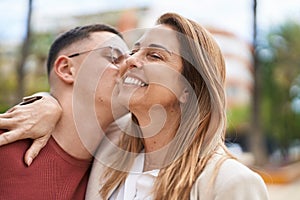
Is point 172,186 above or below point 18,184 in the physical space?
above

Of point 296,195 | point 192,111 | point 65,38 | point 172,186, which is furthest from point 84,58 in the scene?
point 296,195

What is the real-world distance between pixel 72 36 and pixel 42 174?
598mm

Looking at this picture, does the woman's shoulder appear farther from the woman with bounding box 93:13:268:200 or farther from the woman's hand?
the woman's hand

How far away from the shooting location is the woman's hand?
158 centimetres

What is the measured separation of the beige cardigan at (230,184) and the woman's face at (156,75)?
0.26 m

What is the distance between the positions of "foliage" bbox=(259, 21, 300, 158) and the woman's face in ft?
36.8

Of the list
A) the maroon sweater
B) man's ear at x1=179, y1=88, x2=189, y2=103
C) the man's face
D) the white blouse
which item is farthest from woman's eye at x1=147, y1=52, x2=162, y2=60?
the maroon sweater

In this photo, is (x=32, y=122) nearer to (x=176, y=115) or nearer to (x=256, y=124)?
(x=176, y=115)

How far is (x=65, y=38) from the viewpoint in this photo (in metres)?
1.92

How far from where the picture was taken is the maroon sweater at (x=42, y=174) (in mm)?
1537

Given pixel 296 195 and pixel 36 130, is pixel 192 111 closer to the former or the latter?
pixel 36 130

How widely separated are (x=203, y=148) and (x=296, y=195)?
22.2 feet

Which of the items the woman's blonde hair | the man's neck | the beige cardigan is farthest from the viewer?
the man's neck

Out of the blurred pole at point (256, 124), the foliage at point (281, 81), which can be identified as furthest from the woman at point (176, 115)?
the foliage at point (281, 81)
